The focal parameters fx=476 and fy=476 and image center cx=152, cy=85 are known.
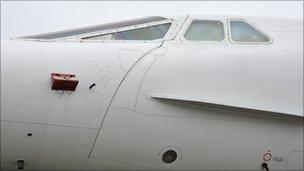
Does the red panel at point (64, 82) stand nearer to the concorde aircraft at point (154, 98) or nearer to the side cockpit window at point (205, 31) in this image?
the concorde aircraft at point (154, 98)

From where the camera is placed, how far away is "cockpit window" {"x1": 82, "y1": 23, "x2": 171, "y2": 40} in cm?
695

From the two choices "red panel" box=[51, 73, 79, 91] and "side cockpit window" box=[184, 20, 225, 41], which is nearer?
"red panel" box=[51, 73, 79, 91]

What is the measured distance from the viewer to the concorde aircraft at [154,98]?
597 centimetres

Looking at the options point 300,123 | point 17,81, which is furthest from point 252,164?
point 17,81

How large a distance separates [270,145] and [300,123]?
0.55 m

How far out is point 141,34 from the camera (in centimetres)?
712

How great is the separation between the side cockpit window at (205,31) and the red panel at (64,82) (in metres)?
2.00

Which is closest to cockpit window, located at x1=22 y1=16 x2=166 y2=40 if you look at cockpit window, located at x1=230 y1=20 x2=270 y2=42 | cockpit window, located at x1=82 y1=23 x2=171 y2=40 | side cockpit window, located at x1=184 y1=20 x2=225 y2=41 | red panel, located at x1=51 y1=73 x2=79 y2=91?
cockpit window, located at x1=82 y1=23 x2=171 y2=40

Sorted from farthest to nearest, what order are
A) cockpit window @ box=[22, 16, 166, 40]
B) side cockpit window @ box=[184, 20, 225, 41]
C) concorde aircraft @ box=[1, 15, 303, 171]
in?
side cockpit window @ box=[184, 20, 225, 41] < cockpit window @ box=[22, 16, 166, 40] < concorde aircraft @ box=[1, 15, 303, 171]

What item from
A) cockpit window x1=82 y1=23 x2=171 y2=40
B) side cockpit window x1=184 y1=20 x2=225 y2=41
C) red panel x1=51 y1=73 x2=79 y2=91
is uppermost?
side cockpit window x1=184 y1=20 x2=225 y2=41

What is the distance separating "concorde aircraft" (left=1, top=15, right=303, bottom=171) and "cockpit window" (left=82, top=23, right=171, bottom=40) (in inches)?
0.6

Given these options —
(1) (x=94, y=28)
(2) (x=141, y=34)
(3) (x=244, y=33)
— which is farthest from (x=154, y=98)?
(3) (x=244, y=33)

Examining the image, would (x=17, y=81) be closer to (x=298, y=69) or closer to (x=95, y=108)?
(x=95, y=108)

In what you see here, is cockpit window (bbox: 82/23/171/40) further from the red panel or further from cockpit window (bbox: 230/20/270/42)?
cockpit window (bbox: 230/20/270/42)
